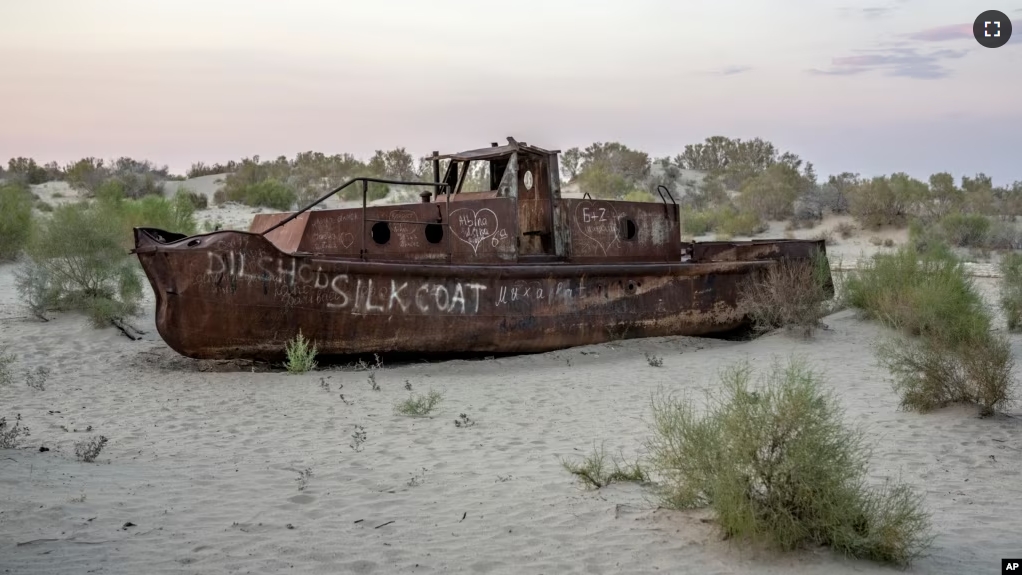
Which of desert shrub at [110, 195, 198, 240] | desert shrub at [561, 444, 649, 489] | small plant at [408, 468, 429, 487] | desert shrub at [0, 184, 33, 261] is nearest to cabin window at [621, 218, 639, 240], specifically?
desert shrub at [561, 444, 649, 489]

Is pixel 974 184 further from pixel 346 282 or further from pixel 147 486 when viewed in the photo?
pixel 147 486

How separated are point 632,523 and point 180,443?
3581mm

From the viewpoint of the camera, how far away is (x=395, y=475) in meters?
5.85

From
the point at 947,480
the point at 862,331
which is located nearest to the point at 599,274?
the point at 862,331

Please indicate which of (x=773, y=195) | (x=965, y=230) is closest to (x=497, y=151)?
(x=965, y=230)

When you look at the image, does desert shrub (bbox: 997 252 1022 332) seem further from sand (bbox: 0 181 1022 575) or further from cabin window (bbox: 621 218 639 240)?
cabin window (bbox: 621 218 639 240)

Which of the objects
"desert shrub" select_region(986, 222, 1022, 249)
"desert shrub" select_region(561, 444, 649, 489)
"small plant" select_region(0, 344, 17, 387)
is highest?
"desert shrub" select_region(986, 222, 1022, 249)

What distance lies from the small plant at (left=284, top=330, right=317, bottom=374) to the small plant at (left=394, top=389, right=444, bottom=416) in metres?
1.62

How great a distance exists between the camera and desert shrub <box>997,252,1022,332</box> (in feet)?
41.9

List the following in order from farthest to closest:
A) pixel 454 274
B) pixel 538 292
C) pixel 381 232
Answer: pixel 538 292 → pixel 381 232 → pixel 454 274

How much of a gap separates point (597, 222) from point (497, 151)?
63.7 inches

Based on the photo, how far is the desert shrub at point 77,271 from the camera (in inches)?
506

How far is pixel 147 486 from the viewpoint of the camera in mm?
5371

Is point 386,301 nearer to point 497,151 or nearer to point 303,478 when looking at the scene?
point 497,151
